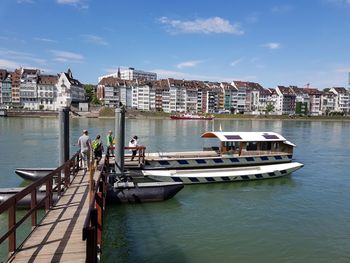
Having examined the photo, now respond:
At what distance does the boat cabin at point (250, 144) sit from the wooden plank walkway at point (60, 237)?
16373 mm

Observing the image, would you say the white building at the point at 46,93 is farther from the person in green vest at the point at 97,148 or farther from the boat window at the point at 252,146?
the person in green vest at the point at 97,148

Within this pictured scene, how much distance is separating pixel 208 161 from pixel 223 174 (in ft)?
6.58

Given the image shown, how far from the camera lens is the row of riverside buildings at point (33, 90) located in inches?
6407

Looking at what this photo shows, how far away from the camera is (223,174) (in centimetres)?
2498

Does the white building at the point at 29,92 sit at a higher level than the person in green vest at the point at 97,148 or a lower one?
higher

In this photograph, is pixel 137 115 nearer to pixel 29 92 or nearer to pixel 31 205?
pixel 29 92

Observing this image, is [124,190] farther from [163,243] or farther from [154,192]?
[163,243]

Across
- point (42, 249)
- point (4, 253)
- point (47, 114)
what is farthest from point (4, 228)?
point (47, 114)

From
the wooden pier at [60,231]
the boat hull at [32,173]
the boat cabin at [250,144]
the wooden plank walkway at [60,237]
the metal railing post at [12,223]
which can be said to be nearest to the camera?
the wooden pier at [60,231]

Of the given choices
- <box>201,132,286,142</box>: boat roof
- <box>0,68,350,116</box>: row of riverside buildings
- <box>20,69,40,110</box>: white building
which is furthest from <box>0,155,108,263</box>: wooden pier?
<box>20,69,40,110</box>: white building

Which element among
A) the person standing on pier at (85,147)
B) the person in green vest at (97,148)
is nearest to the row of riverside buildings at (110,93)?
the person in green vest at (97,148)

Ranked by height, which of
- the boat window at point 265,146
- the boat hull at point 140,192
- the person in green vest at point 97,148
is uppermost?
the person in green vest at point 97,148

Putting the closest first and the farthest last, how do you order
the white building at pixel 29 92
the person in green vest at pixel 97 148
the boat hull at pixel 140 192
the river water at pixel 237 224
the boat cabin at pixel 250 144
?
the river water at pixel 237 224 < the boat hull at pixel 140 192 < the person in green vest at pixel 97 148 < the boat cabin at pixel 250 144 < the white building at pixel 29 92

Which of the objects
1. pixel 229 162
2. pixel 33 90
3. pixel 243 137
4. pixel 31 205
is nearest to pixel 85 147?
pixel 31 205
